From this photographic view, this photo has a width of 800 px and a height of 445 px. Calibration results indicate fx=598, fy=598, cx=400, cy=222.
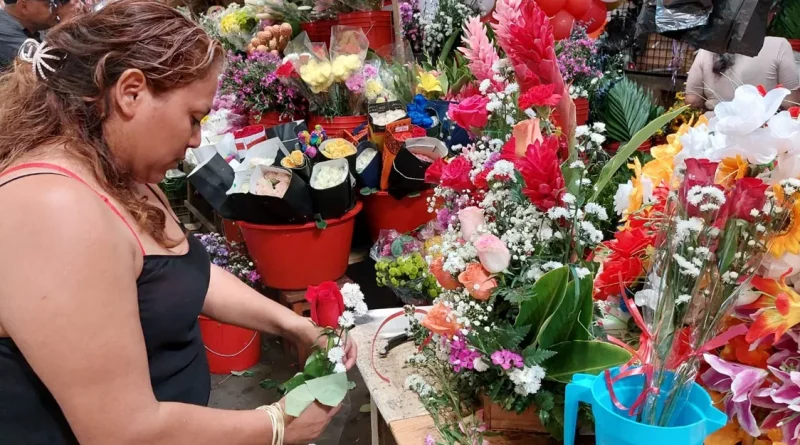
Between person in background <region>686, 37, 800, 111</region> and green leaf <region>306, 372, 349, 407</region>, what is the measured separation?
8.64 ft

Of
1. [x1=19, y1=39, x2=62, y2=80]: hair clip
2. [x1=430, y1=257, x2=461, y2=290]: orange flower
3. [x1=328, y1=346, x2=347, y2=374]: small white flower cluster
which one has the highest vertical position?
[x1=19, y1=39, x2=62, y2=80]: hair clip

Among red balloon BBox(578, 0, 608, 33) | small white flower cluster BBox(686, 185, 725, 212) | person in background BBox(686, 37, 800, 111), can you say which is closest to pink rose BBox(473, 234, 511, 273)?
small white flower cluster BBox(686, 185, 725, 212)

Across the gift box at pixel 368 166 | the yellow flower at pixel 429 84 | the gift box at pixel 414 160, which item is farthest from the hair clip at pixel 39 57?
the yellow flower at pixel 429 84

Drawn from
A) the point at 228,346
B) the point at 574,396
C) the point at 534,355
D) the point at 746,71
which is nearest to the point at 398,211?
the point at 228,346

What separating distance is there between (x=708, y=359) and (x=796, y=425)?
0.14 metres

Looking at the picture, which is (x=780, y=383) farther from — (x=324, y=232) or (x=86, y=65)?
(x=324, y=232)

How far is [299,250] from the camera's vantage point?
2389 mm

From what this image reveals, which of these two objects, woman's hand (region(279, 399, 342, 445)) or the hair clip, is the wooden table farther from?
the hair clip

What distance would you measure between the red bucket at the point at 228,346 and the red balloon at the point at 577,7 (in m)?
2.13

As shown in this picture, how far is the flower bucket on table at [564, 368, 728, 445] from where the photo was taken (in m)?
0.72

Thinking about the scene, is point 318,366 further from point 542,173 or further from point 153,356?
point 542,173

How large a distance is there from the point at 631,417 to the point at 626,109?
236 cm

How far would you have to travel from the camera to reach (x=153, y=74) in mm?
943

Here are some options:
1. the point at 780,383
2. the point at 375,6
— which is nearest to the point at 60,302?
the point at 780,383
